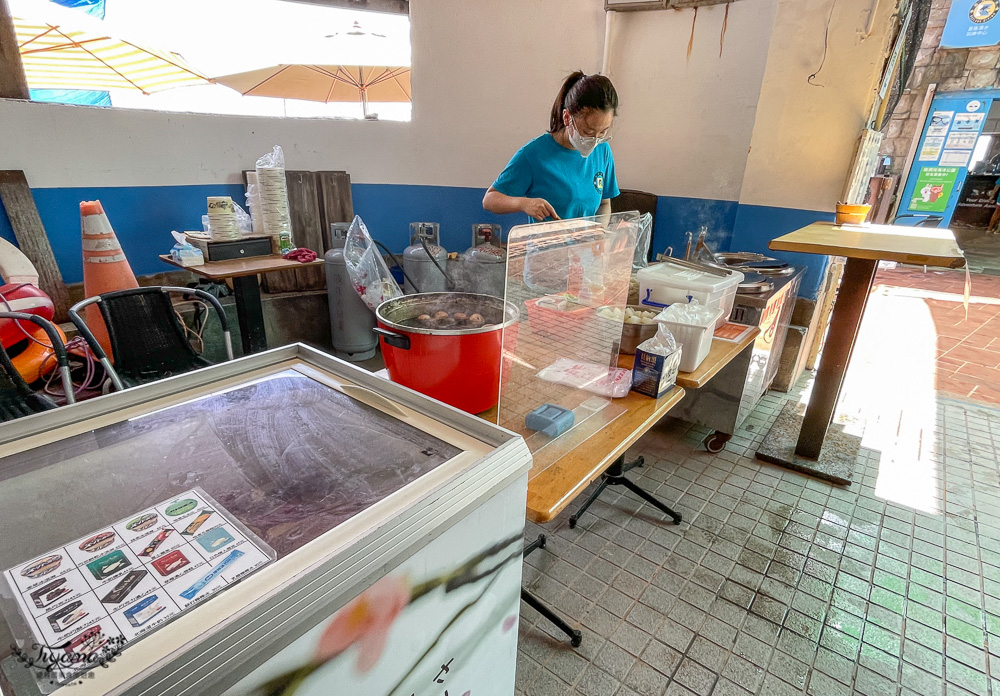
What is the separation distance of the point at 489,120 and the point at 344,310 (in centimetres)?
198

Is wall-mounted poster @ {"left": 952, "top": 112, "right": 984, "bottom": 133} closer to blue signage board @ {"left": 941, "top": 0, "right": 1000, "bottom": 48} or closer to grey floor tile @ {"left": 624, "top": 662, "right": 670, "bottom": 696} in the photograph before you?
blue signage board @ {"left": 941, "top": 0, "right": 1000, "bottom": 48}

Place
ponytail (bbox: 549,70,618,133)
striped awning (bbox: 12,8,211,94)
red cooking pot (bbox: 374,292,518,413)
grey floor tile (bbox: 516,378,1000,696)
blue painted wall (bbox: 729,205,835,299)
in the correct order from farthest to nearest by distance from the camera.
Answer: blue painted wall (bbox: 729,205,835,299), striped awning (bbox: 12,8,211,94), ponytail (bbox: 549,70,618,133), grey floor tile (bbox: 516,378,1000,696), red cooking pot (bbox: 374,292,518,413)

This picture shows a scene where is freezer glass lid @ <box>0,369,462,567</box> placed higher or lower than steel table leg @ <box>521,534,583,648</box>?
higher

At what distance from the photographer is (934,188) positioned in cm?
853

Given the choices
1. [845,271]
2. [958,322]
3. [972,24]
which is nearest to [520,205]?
[845,271]

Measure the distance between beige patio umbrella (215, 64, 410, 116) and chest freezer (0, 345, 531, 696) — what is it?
3.72 metres

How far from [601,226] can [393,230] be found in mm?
3078

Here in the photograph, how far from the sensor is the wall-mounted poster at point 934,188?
8389 millimetres

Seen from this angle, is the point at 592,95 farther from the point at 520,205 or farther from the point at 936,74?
the point at 936,74

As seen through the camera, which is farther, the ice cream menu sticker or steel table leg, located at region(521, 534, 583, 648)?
steel table leg, located at region(521, 534, 583, 648)

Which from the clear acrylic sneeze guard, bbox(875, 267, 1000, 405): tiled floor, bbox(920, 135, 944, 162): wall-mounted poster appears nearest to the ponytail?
the clear acrylic sneeze guard

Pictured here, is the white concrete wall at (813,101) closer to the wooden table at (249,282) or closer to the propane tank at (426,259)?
the propane tank at (426,259)

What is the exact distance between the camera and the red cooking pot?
1.17 meters

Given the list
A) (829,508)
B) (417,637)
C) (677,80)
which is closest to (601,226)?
(417,637)
